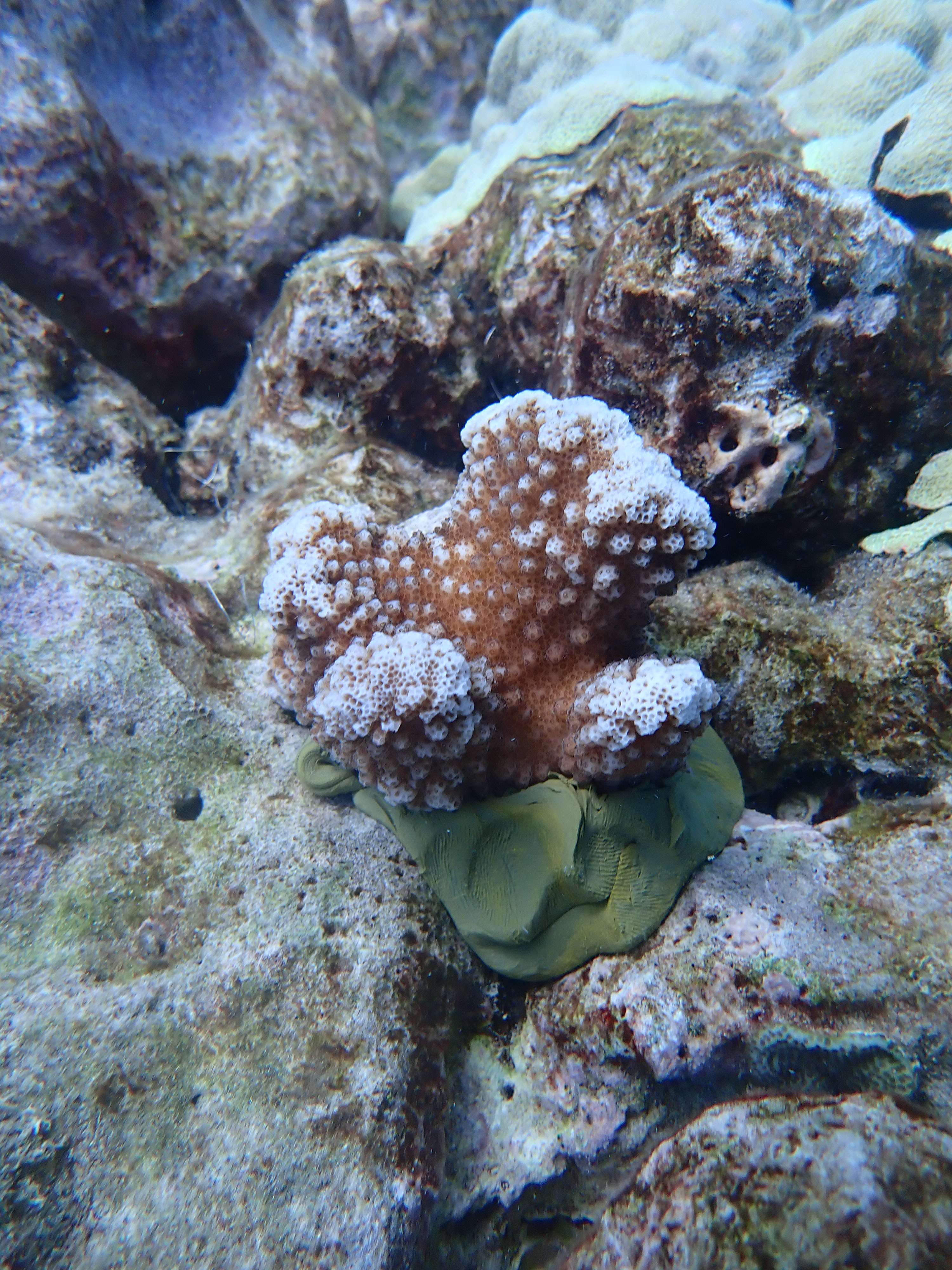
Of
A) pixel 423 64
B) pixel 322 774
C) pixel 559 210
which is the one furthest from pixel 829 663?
pixel 423 64

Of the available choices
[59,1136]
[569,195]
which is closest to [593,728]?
[59,1136]

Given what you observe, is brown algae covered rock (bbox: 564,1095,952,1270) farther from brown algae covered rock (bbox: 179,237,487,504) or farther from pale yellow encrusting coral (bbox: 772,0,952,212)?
pale yellow encrusting coral (bbox: 772,0,952,212)

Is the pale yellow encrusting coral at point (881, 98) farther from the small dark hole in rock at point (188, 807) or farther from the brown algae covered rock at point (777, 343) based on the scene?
the small dark hole in rock at point (188, 807)

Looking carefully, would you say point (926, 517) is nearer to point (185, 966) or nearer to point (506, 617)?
point (506, 617)

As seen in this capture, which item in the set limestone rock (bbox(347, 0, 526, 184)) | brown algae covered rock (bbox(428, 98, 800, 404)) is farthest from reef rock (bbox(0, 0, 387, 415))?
limestone rock (bbox(347, 0, 526, 184))

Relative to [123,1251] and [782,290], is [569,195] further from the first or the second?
[123,1251]
